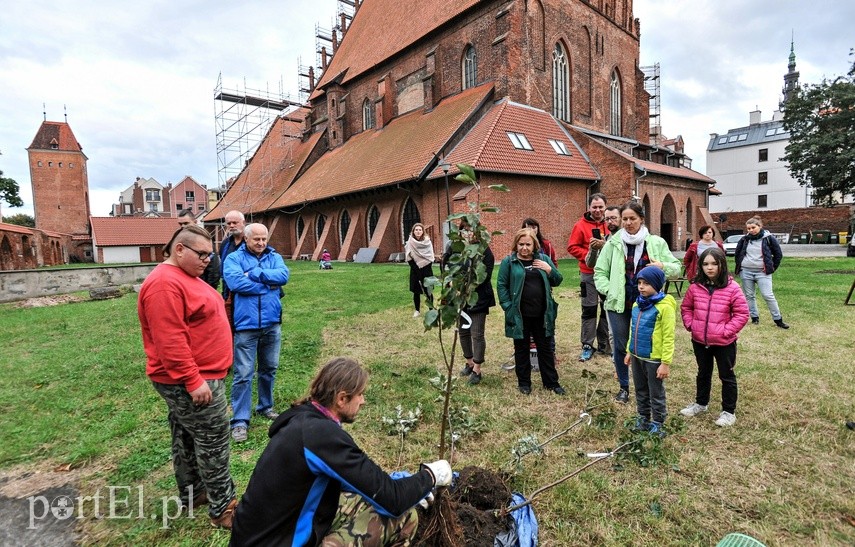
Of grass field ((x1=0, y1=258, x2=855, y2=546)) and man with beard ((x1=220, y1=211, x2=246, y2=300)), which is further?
man with beard ((x1=220, y1=211, x2=246, y2=300))

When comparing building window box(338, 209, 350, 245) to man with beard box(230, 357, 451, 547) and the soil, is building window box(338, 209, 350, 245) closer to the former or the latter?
the soil

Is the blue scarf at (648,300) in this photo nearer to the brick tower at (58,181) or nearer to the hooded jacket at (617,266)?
the hooded jacket at (617,266)

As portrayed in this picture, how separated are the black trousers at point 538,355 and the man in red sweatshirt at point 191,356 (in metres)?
3.03

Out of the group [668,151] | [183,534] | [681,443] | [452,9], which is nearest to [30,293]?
[183,534]

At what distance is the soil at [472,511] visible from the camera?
7.27 ft

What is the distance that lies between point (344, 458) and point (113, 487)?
2.57 meters

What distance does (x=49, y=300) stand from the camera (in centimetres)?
1364

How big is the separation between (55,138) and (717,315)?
6890 centimetres

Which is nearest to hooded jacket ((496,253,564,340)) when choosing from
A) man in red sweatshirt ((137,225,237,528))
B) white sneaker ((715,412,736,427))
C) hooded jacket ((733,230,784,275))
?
white sneaker ((715,412,736,427))

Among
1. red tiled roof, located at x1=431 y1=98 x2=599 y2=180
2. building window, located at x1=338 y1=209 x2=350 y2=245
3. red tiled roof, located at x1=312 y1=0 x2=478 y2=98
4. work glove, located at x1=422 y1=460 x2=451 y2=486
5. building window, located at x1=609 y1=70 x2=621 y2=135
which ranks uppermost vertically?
red tiled roof, located at x1=312 y1=0 x2=478 y2=98

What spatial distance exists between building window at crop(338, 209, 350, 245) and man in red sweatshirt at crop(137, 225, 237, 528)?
2340 cm

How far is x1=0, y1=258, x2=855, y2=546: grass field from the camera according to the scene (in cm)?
268

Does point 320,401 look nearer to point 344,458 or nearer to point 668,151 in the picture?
point 344,458

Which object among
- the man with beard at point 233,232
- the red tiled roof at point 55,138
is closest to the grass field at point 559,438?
the man with beard at point 233,232
